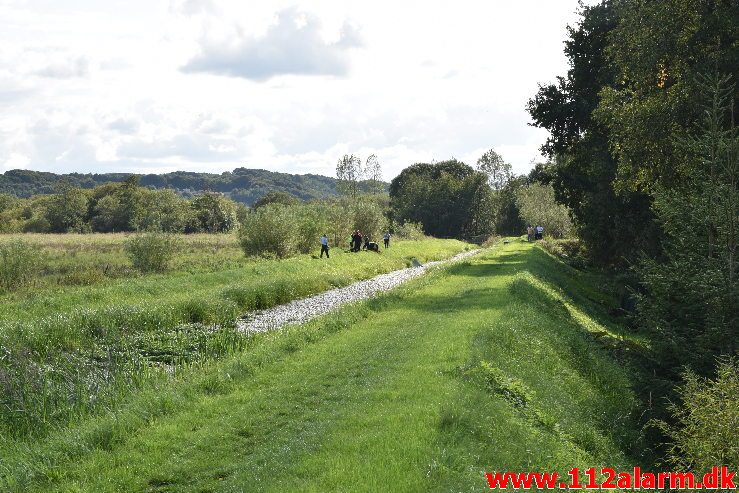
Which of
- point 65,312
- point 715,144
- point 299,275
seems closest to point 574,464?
point 715,144

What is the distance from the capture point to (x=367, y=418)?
10461mm

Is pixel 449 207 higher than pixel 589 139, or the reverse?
pixel 589 139

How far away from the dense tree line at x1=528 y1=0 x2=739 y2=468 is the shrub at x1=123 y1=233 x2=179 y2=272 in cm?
2551

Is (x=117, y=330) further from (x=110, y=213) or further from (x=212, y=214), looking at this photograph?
(x=110, y=213)

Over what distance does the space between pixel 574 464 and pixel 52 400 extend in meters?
10.7

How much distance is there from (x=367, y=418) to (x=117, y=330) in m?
12.9

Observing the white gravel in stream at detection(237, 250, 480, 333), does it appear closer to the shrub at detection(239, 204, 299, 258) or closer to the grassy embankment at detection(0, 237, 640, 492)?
the grassy embankment at detection(0, 237, 640, 492)

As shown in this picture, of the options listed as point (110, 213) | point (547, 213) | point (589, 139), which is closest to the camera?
point (589, 139)

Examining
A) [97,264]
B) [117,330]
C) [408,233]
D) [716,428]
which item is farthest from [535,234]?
[716,428]

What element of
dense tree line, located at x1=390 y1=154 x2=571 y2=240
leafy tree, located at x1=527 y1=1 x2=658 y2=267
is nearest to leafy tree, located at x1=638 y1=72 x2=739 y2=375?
leafy tree, located at x1=527 y1=1 x2=658 y2=267

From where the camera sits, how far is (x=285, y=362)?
1523cm

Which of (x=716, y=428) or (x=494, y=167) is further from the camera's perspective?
(x=494, y=167)

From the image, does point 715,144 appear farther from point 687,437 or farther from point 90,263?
point 90,263

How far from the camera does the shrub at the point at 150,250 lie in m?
37.5
